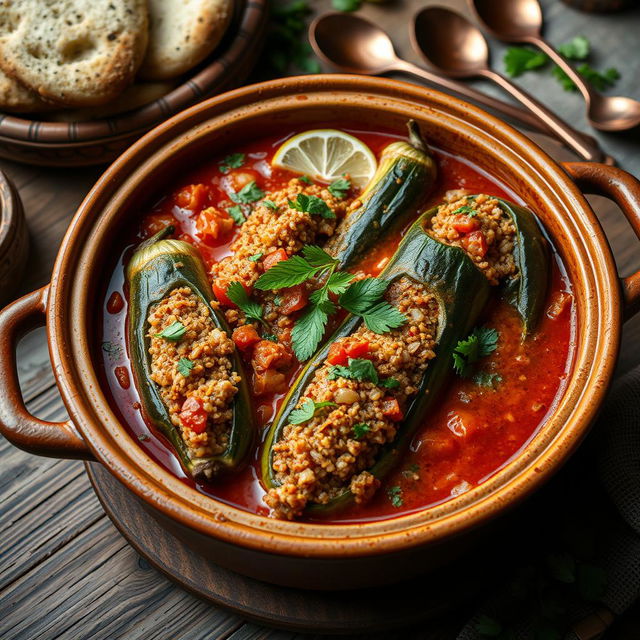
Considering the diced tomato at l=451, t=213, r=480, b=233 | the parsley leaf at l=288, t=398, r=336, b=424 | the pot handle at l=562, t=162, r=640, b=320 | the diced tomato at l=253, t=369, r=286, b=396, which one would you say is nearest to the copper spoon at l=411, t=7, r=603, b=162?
the pot handle at l=562, t=162, r=640, b=320

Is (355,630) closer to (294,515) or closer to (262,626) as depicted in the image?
(262,626)

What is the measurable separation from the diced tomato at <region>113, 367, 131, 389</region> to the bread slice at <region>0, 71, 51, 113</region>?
172 cm

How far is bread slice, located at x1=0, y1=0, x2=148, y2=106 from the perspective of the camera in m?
4.01

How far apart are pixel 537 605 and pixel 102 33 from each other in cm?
347

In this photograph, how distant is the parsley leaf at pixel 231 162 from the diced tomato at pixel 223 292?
0.71 m

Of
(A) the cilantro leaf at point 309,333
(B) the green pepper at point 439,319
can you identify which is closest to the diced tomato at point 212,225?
(A) the cilantro leaf at point 309,333

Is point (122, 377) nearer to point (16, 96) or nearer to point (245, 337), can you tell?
point (245, 337)

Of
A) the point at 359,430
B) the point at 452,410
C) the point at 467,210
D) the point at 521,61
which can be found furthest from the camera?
the point at 521,61

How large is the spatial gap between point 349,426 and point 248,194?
1.33 meters

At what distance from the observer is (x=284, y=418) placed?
3.05 meters

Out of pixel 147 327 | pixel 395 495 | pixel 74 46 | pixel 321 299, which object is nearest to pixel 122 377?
pixel 147 327

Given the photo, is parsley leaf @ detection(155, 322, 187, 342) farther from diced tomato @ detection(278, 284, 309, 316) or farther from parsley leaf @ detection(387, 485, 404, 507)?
parsley leaf @ detection(387, 485, 404, 507)

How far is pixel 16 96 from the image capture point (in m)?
4.14

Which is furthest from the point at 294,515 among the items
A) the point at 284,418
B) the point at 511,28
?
the point at 511,28
